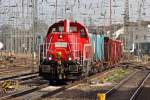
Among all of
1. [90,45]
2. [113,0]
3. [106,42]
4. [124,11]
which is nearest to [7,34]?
[124,11]

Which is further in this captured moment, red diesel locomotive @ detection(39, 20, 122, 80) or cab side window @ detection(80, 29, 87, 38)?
cab side window @ detection(80, 29, 87, 38)

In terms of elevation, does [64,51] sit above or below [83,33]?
below

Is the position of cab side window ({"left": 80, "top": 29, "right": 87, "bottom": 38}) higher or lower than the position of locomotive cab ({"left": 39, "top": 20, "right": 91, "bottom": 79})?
higher

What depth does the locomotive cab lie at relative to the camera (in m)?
23.1

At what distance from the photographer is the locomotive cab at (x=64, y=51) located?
909 inches

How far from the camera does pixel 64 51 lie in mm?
23938

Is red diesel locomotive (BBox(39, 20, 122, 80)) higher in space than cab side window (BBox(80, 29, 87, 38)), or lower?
lower

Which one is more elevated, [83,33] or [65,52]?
[83,33]

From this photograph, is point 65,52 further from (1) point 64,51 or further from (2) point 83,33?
(2) point 83,33

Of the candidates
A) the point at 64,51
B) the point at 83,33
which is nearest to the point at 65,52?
the point at 64,51

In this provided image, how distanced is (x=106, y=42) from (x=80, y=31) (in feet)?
39.9

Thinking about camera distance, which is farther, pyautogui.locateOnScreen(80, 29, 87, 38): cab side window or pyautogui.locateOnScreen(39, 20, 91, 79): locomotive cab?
pyautogui.locateOnScreen(80, 29, 87, 38): cab side window

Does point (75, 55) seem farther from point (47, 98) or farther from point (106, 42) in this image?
point (106, 42)

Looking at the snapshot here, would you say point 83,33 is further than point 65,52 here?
Yes
